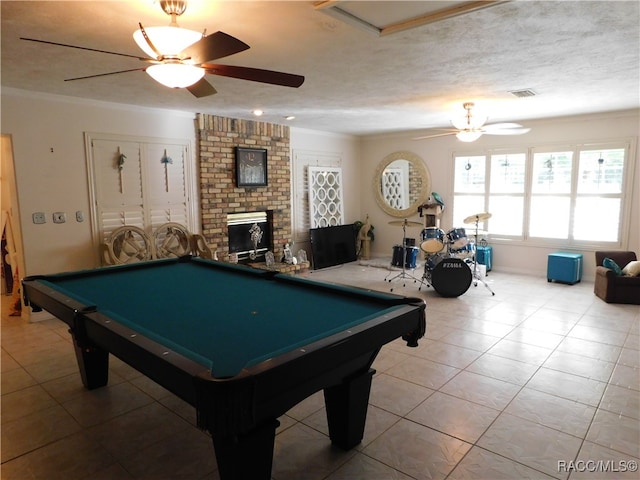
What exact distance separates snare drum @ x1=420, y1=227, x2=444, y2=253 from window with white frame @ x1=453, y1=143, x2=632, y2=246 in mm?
1751

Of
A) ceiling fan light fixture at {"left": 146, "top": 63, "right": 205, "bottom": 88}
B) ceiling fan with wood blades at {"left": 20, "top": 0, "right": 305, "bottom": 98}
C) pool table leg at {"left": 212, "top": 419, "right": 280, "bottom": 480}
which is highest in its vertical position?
ceiling fan with wood blades at {"left": 20, "top": 0, "right": 305, "bottom": 98}

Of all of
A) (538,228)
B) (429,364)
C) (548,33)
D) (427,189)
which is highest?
(548,33)

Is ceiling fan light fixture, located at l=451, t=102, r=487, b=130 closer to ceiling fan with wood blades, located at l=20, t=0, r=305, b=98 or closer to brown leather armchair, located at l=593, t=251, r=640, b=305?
brown leather armchair, located at l=593, t=251, r=640, b=305

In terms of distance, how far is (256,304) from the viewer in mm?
2406

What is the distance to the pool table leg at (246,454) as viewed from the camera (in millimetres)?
1601

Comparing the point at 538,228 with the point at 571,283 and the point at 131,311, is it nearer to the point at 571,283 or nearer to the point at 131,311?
the point at 571,283

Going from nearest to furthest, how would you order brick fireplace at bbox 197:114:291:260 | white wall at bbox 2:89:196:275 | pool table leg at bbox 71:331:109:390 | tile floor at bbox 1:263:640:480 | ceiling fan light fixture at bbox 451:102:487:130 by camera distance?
tile floor at bbox 1:263:640:480 < pool table leg at bbox 71:331:109:390 < white wall at bbox 2:89:196:275 < ceiling fan light fixture at bbox 451:102:487:130 < brick fireplace at bbox 197:114:291:260

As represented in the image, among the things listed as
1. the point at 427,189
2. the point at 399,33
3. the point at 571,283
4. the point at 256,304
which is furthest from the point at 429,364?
the point at 427,189

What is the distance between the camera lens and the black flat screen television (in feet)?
25.0

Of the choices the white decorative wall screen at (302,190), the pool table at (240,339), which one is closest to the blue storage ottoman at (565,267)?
the white decorative wall screen at (302,190)

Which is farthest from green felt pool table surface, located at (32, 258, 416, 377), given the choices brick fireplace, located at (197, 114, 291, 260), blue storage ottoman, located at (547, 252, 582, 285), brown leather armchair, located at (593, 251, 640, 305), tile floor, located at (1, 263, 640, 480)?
blue storage ottoman, located at (547, 252, 582, 285)

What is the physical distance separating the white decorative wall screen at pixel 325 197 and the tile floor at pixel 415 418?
4050 mm

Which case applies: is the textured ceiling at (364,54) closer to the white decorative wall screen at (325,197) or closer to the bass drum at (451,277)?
the bass drum at (451,277)

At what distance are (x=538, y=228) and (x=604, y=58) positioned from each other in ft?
13.1
